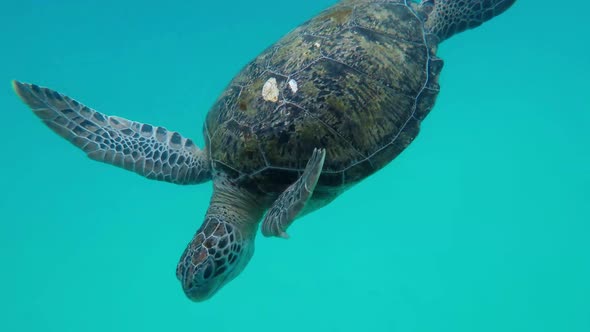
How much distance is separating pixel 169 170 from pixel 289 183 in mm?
1560

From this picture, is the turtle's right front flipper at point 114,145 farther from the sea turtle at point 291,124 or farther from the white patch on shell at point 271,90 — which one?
the white patch on shell at point 271,90

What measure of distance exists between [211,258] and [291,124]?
1.31 m

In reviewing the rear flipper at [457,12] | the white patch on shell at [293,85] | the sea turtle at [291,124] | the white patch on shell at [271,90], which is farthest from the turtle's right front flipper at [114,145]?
the rear flipper at [457,12]

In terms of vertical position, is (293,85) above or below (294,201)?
above

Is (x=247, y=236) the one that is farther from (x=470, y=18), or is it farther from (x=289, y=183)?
(x=470, y=18)

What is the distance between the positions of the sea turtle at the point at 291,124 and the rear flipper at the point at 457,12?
0.06m

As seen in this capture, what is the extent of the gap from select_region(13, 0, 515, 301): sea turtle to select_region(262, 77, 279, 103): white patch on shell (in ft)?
0.03

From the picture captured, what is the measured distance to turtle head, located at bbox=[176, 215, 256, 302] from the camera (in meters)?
4.02

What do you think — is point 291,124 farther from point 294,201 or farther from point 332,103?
point 294,201

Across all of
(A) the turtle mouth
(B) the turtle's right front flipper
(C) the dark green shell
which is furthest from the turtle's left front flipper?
(B) the turtle's right front flipper

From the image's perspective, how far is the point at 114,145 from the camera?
514cm

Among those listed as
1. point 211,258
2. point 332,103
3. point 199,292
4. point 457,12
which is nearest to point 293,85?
point 332,103

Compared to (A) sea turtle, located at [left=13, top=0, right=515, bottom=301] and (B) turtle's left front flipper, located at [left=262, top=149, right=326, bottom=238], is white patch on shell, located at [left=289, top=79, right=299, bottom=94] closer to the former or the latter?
(A) sea turtle, located at [left=13, top=0, right=515, bottom=301]

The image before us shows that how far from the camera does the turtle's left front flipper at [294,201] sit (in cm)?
326
